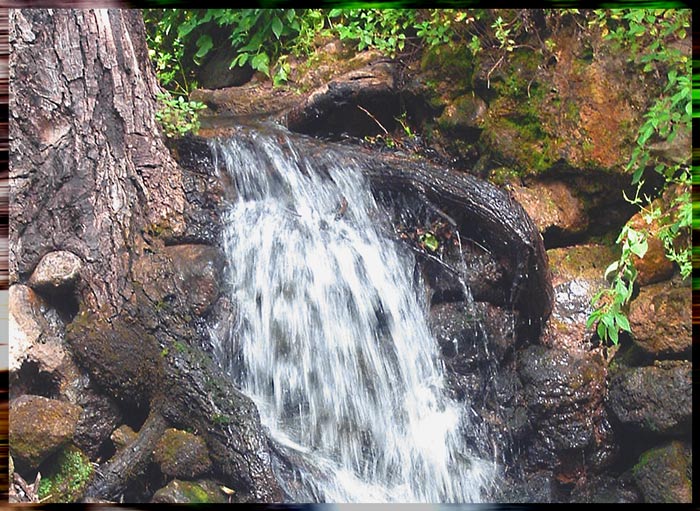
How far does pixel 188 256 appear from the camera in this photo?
2.39 metres

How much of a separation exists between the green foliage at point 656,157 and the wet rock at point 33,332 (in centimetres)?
171

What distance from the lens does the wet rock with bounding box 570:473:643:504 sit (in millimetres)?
2281

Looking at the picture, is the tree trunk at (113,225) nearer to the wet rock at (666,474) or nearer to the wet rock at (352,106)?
the wet rock at (352,106)

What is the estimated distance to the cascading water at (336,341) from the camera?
89.4 inches

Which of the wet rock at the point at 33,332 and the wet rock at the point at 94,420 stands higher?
the wet rock at the point at 33,332

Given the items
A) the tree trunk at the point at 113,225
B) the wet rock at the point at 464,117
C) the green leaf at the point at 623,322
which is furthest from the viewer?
the wet rock at the point at 464,117

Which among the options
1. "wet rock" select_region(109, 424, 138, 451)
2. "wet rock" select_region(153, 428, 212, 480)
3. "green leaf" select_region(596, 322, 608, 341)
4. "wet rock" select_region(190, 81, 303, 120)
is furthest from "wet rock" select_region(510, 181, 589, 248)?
"wet rock" select_region(109, 424, 138, 451)

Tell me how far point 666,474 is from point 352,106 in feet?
5.16

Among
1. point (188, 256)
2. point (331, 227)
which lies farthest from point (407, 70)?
point (188, 256)

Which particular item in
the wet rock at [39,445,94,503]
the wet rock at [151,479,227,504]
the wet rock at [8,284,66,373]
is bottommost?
the wet rock at [151,479,227,504]

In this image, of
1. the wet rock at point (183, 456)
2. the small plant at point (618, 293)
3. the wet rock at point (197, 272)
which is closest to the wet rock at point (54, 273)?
the wet rock at point (197, 272)

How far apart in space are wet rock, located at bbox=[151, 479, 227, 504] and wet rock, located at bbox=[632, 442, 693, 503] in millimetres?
1287

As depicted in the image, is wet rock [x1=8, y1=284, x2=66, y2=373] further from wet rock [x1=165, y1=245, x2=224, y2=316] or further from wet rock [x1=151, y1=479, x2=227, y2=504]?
wet rock [x1=151, y1=479, x2=227, y2=504]

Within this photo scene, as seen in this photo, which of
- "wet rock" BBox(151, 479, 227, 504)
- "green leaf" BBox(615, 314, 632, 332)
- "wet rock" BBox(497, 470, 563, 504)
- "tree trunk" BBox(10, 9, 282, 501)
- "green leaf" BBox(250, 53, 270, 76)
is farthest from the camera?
"green leaf" BBox(250, 53, 270, 76)
